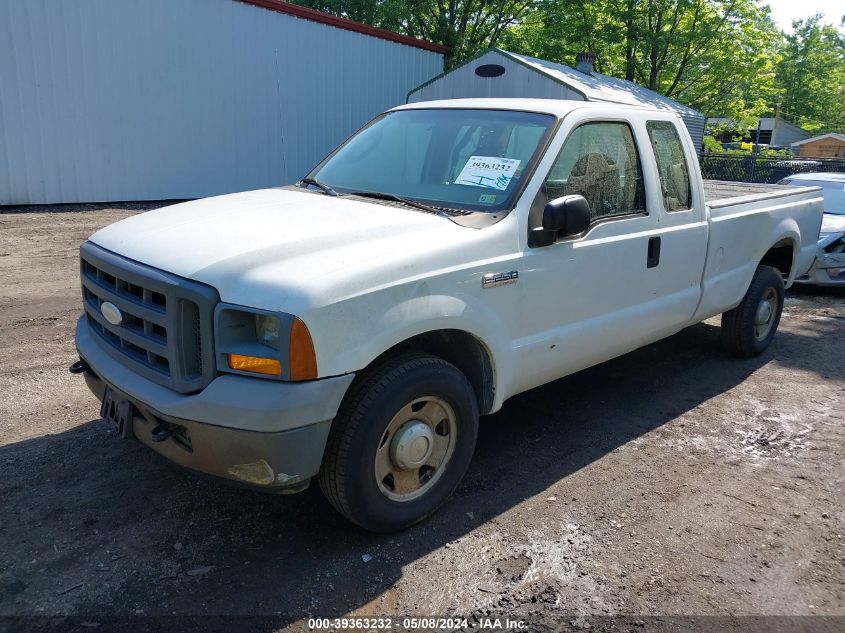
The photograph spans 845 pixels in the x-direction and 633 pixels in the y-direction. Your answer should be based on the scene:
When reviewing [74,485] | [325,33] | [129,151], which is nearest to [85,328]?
[74,485]

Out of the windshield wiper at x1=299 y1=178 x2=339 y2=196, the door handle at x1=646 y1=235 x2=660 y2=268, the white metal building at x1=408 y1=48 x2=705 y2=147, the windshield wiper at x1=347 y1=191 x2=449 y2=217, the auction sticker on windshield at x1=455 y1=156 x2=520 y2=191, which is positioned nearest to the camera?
the windshield wiper at x1=347 y1=191 x2=449 y2=217

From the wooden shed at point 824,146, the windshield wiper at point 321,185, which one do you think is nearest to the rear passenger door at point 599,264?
the windshield wiper at point 321,185

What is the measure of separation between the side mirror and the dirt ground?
1.37m

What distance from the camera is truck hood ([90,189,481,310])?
274cm

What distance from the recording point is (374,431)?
2949 mm

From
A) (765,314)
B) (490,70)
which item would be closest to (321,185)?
(765,314)

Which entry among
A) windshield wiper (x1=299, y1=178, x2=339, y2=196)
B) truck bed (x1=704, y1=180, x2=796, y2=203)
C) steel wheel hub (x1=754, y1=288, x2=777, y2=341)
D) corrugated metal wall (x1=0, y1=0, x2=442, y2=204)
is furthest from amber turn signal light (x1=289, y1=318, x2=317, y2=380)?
corrugated metal wall (x1=0, y1=0, x2=442, y2=204)

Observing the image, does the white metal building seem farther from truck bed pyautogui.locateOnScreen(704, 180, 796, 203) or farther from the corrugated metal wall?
truck bed pyautogui.locateOnScreen(704, 180, 796, 203)

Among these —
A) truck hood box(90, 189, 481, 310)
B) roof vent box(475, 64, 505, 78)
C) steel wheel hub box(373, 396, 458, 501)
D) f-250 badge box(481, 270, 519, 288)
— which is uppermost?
roof vent box(475, 64, 505, 78)

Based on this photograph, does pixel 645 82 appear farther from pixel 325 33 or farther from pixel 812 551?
pixel 812 551

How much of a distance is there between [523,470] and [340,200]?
6.00ft

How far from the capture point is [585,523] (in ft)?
11.3

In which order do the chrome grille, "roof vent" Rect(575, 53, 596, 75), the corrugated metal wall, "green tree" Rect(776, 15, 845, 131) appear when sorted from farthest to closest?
"green tree" Rect(776, 15, 845, 131), "roof vent" Rect(575, 53, 596, 75), the corrugated metal wall, the chrome grille

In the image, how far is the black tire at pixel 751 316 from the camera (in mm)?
5781
